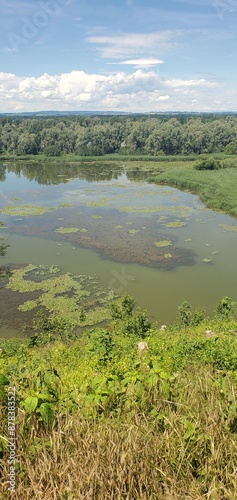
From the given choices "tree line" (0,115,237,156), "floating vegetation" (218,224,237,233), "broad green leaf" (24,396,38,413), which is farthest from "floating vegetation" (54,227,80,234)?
"tree line" (0,115,237,156)

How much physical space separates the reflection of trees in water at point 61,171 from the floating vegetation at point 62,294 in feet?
80.2

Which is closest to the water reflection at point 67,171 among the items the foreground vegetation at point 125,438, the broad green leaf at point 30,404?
the foreground vegetation at point 125,438

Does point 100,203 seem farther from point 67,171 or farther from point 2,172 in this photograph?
point 2,172

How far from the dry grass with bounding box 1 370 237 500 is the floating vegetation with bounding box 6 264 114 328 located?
927cm

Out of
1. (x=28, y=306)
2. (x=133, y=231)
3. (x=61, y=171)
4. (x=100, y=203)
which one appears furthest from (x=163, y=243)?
(x=61, y=171)

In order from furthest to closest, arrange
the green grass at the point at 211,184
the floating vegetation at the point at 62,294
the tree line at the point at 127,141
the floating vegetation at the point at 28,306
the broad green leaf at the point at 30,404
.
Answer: the tree line at the point at 127,141, the green grass at the point at 211,184, the floating vegetation at the point at 28,306, the floating vegetation at the point at 62,294, the broad green leaf at the point at 30,404

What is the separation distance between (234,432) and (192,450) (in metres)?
0.48

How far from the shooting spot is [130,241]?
20.3 metres

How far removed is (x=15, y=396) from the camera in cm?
304

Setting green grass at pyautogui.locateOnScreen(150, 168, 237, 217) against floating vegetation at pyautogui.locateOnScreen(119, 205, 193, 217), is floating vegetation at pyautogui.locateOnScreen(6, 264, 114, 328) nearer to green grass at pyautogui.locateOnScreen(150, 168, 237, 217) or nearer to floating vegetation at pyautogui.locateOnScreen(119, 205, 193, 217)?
floating vegetation at pyautogui.locateOnScreen(119, 205, 193, 217)

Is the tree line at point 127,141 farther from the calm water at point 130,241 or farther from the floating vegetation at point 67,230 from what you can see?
the floating vegetation at point 67,230

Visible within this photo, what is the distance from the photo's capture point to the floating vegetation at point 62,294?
1269 cm

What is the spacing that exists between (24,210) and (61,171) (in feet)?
66.7

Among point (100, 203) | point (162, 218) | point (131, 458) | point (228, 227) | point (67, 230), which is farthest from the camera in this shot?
point (100, 203)
